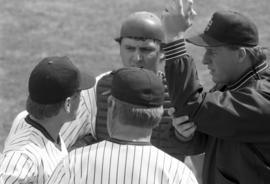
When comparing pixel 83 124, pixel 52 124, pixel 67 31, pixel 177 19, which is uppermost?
pixel 177 19

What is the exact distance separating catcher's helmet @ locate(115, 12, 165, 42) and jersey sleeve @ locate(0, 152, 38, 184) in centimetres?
175

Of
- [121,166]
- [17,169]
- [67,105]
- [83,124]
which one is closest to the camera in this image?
[121,166]

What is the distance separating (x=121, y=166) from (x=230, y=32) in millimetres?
1345

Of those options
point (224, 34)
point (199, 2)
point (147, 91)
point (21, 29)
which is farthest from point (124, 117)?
point (199, 2)

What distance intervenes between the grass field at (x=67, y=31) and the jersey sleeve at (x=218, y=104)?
207 inches

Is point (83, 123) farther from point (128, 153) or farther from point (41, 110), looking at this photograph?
point (128, 153)

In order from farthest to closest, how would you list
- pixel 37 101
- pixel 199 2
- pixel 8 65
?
pixel 199 2 < pixel 8 65 < pixel 37 101

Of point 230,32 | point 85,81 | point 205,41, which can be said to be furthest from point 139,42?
point 230,32

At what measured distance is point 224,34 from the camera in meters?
4.18

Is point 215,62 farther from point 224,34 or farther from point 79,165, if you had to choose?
point 79,165

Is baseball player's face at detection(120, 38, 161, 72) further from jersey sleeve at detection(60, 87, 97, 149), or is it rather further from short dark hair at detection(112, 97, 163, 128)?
short dark hair at detection(112, 97, 163, 128)

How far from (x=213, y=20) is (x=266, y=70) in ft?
1.51

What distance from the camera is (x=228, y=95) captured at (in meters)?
4.02

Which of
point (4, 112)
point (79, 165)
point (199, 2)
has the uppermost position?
point (79, 165)
